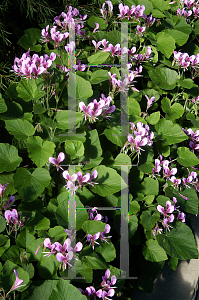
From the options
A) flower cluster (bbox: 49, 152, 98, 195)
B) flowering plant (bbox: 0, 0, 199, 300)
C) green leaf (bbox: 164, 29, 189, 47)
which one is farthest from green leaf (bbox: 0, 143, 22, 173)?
green leaf (bbox: 164, 29, 189, 47)

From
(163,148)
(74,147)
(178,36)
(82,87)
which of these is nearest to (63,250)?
(74,147)

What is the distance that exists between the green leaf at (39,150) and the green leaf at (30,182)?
0.05 m

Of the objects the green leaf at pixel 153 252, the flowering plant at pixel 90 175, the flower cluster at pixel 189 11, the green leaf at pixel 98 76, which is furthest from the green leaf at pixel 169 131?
the flower cluster at pixel 189 11

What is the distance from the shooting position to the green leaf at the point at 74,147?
1.30m

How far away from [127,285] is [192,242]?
504 mm

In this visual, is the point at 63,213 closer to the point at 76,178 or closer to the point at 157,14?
the point at 76,178

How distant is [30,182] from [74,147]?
266 millimetres

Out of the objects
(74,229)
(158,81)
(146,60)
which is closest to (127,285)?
(74,229)

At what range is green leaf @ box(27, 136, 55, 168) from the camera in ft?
4.09

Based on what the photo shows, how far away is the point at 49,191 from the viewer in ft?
4.66

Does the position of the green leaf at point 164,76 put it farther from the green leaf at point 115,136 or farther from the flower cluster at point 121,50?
the green leaf at point 115,136

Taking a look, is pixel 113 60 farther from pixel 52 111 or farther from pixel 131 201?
pixel 131 201

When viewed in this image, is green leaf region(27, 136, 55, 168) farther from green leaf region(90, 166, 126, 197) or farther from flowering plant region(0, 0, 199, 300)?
green leaf region(90, 166, 126, 197)

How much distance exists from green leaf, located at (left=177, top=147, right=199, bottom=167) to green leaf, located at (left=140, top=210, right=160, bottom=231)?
415mm
